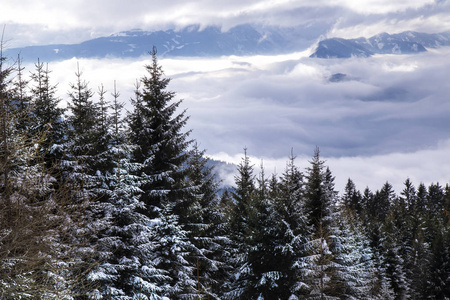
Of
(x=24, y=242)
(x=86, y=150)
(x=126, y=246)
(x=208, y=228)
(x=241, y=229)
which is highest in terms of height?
(x=86, y=150)

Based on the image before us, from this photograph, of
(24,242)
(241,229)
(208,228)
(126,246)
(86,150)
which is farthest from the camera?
(241,229)

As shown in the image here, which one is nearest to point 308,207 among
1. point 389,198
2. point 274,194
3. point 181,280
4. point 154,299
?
point 274,194

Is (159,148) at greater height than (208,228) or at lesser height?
greater

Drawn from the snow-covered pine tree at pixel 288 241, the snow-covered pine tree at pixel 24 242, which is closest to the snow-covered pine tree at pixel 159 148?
the snow-covered pine tree at pixel 288 241

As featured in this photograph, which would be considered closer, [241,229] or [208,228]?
[208,228]

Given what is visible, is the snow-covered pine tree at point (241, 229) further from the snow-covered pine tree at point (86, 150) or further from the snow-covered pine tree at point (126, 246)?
the snow-covered pine tree at point (86, 150)

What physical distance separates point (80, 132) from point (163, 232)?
24.0 ft

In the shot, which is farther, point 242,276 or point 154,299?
point 242,276

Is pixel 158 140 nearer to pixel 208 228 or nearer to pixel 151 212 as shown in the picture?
pixel 151 212

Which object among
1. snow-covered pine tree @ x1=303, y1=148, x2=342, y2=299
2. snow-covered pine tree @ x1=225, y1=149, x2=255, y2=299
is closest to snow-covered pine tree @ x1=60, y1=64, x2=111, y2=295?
snow-covered pine tree @ x1=225, y1=149, x2=255, y2=299

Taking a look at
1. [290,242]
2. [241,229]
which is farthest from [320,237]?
[241,229]

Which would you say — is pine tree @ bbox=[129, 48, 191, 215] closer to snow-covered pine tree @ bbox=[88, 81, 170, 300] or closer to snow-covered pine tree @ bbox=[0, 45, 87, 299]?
snow-covered pine tree @ bbox=[88, 81, 170, 300]

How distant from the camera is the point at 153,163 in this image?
20.8 metres

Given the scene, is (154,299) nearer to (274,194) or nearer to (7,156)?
(7,156)
